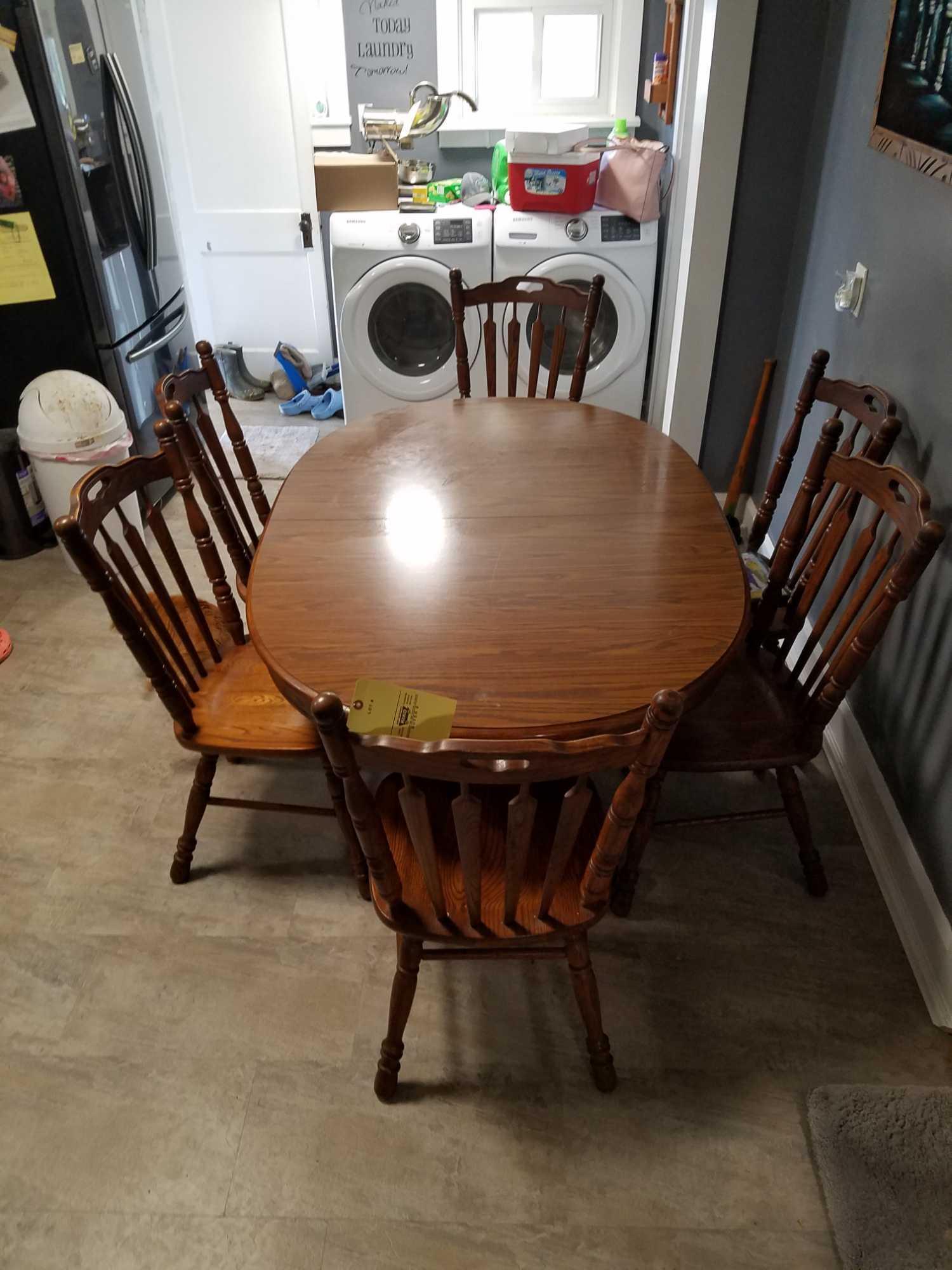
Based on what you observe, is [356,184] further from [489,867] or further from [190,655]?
[489,867]

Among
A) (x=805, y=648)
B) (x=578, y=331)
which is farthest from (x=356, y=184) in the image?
(x=805, y=648)

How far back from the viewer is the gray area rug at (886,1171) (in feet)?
4.08

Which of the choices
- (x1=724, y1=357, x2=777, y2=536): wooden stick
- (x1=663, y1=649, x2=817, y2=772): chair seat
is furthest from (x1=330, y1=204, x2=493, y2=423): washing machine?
(x1=663, y1=649, x2=817, y2=772): chair seat

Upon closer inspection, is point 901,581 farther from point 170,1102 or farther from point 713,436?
point 713,436

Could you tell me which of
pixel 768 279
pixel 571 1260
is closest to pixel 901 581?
pixel 571 1260

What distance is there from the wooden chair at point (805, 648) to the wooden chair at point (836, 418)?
0.08 metres

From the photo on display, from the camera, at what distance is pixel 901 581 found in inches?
50.7

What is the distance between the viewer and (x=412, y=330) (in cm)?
347

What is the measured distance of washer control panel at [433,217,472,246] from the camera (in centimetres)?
318

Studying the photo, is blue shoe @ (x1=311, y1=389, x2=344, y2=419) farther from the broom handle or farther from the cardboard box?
the broom handle

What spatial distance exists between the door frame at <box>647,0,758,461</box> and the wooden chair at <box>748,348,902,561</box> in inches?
35.7

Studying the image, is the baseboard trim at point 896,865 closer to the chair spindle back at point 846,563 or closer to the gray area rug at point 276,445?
the chair spindle back at point 846,563

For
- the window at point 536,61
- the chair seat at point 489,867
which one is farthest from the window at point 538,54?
the chair seat at point 489,867

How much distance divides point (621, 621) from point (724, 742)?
376 mm
